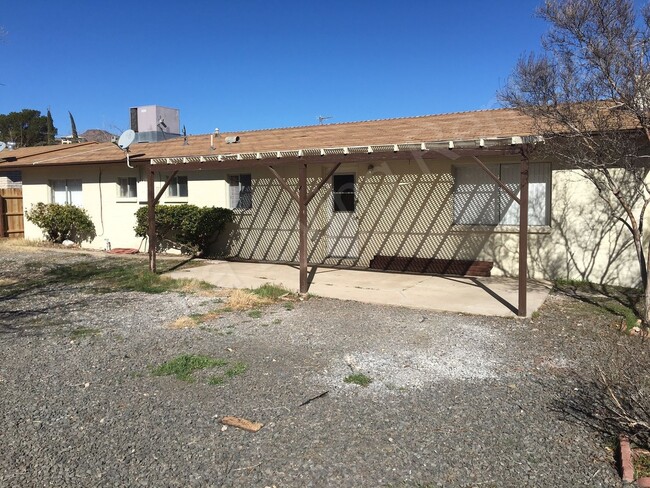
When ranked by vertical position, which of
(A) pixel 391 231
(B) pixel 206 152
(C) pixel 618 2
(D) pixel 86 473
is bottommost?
(D) pixel 86 473

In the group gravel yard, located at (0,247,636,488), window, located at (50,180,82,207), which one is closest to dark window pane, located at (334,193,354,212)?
gravel yard, located at (0,247,636,488)

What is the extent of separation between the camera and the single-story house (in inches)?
376

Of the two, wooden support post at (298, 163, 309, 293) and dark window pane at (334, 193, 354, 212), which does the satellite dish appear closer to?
dark window pane at (334, 193, 354, 212)

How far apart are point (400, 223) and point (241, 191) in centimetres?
448

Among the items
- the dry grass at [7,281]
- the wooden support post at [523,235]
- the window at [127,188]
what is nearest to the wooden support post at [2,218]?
the window at [127,188]

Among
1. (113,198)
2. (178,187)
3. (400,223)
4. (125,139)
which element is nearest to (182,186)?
(178,187)

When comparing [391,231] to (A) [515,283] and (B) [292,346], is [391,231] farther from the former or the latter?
(B) [292,346]

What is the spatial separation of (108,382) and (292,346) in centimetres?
207

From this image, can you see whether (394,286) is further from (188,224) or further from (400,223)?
(188,224)

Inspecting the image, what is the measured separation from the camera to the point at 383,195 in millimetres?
12125

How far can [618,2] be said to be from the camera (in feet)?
21.2

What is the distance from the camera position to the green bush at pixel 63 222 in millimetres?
16203

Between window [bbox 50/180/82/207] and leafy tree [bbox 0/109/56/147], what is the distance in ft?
111

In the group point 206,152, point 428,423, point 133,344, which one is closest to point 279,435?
point 428,423
